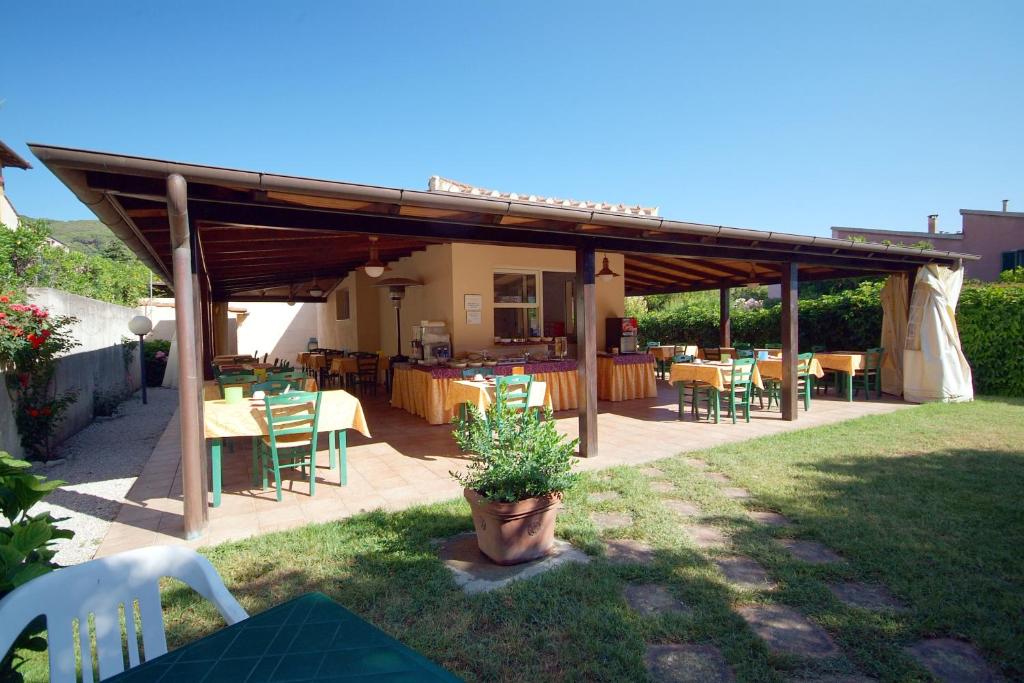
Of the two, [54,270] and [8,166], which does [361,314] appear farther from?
[8,166]

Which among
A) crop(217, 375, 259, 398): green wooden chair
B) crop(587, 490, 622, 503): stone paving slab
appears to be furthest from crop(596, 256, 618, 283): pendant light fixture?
crop(217, 375, 259, 398): green wooden chair

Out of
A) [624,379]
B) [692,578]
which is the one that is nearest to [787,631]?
[692,578]

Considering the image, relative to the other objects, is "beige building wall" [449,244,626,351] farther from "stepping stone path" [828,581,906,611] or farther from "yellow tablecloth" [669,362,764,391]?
"stepping stone path" [828,581,906,611]

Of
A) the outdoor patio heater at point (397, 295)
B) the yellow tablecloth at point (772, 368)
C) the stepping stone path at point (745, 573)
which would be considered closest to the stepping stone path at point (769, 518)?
the stepping stone path at point (745, 573)

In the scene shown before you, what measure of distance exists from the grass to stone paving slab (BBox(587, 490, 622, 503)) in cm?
7

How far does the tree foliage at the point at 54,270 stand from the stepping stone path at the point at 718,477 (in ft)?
25.3

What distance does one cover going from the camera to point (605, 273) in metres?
9.14

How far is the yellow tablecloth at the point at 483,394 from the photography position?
5.49 m

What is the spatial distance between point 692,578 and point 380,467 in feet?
10.8

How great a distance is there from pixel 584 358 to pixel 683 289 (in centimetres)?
825

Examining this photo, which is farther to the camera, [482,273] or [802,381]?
[482,273]

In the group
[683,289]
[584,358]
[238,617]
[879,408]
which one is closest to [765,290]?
[683,289]

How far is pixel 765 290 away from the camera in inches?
1065

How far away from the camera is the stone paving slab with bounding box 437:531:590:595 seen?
2.76 m
